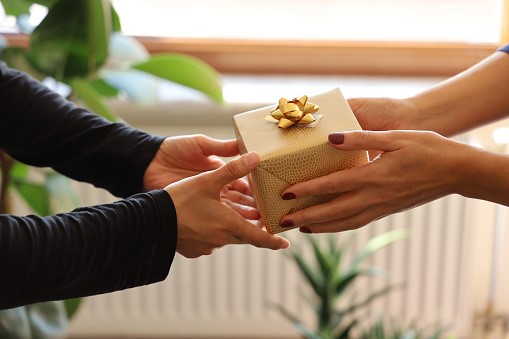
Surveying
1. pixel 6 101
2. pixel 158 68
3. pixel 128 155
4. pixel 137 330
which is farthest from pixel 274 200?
pixel 137 330

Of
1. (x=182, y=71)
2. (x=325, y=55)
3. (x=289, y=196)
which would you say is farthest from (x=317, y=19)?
(x=289, y=196)

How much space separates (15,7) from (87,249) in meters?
0.84

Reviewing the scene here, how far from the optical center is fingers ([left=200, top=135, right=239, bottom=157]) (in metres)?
1.29

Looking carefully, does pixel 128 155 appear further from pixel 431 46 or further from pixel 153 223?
pixel 431 46

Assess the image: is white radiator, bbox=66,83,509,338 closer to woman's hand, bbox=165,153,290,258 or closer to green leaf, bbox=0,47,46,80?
green leaf, bbox=0,47,46,80

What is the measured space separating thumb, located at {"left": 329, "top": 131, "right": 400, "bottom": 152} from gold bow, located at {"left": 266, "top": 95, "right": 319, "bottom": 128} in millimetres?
70

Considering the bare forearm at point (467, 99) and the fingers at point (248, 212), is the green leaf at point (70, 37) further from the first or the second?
the bare forearm at point (467, 99)

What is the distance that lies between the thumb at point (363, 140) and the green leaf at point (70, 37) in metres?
0.65

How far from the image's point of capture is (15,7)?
1581 mm

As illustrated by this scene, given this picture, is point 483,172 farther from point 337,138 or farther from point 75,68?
point 75,68

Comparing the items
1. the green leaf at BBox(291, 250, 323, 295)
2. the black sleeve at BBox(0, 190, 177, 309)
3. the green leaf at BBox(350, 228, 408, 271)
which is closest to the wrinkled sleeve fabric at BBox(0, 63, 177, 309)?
the black sleeve at BBox(0, 190, 177, 309)

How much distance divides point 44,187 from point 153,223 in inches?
28.6

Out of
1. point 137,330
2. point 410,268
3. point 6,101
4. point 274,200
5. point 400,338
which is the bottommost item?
point 137,330

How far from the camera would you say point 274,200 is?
108cm
